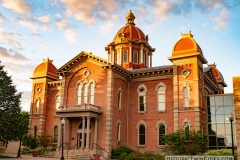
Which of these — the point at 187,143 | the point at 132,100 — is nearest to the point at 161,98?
the point at 132,100

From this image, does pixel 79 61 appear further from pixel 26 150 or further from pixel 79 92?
pixel 26 150

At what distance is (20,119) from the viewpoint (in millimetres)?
32812

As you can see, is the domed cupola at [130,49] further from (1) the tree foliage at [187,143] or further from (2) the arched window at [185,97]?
(1) the tree foliage at [187,143]

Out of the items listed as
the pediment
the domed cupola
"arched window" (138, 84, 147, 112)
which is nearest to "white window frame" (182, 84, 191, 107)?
"arched window" (138, 84, 147, 112)

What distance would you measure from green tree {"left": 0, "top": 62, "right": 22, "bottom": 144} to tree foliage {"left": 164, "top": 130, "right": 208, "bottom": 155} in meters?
16.7

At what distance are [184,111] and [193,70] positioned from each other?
4.91 metres

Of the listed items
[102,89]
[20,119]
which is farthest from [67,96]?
[20,119]

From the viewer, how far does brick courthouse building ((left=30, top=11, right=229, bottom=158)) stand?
34531 millimetres

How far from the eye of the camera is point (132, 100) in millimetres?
39062

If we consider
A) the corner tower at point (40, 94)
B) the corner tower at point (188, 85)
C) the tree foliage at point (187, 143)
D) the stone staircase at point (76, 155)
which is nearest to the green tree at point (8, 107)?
the stone staircase at point (76, 155)

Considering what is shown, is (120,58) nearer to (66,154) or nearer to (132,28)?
(132,28)

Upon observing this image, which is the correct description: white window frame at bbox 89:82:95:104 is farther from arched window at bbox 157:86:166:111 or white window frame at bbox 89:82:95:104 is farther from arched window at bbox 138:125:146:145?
arched window at bbox 157:86:166:111

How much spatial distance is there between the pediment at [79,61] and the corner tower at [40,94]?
7.53 meters

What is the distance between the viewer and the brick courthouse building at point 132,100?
113ft
